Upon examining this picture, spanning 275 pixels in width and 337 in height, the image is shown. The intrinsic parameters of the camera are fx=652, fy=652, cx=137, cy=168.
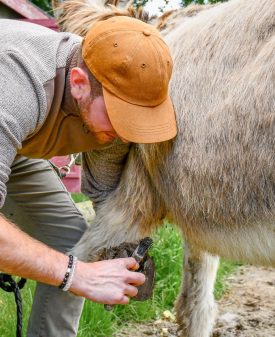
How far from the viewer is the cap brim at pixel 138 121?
2273 millimetres

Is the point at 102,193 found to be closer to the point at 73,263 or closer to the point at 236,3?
the point at 73,263

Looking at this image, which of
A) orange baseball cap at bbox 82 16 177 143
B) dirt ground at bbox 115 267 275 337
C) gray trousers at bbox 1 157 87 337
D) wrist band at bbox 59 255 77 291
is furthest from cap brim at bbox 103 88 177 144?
dirt ground at bbox 115 267 275 337

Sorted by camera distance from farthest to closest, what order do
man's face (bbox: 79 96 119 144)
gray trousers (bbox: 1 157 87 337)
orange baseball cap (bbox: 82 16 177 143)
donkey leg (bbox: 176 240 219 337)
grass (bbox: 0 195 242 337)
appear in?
1. grass (bbox: 0 195 242 337)
2. donkey leg (bbox: 176 240 219 337)
3. gray trousers (bbox: 1 157 87 337)
4. man's face (bbox: 79 96 119 144)
5. orange baseball cap (bbox: 82 16 177 143)

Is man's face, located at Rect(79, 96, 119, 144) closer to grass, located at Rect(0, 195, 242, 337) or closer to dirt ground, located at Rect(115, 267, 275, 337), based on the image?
grass, located at Rect(0, 195, 242, 337)

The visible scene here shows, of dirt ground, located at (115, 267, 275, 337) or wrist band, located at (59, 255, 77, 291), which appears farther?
dirt ground, located at (115, 267, 275, 337)

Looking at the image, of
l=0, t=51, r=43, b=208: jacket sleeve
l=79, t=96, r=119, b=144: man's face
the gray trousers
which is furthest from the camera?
the gray trousers

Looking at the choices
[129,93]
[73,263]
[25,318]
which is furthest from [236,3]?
[25,318]

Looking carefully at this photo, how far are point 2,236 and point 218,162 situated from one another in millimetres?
796

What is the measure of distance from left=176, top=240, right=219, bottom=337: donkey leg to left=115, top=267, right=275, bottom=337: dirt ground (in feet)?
1.50

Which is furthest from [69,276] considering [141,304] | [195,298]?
[141,304]

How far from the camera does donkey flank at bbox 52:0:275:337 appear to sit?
2.23 metres

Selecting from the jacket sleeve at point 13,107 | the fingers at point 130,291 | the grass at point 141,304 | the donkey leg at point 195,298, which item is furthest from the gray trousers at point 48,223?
the jacket sleeve at point 13,107

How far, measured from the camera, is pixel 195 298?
11.4 feet

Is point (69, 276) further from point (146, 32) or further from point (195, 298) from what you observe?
point (195, 298)
